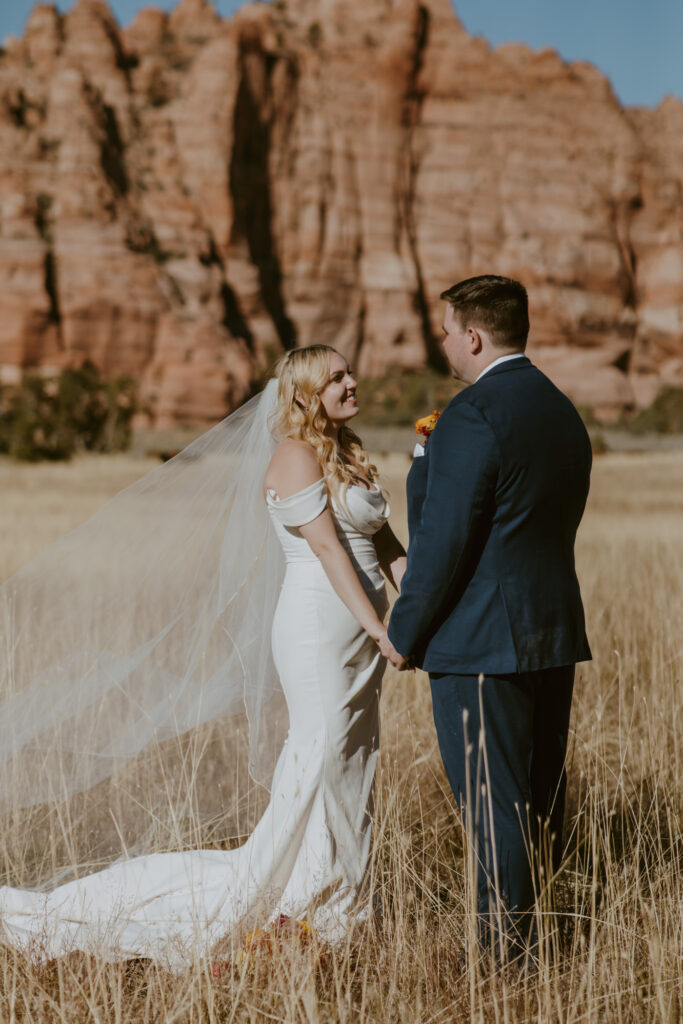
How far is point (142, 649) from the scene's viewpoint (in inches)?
136

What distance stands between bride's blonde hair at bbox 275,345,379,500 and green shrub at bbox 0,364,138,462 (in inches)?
1310

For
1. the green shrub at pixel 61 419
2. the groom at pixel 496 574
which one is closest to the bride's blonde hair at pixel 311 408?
the groom at pixel 496 574

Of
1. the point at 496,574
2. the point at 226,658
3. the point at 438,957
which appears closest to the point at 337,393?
the point at 496,574

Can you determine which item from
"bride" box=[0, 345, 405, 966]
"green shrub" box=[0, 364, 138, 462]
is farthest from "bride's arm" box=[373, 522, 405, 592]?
"green shrub" box=[0, 364, 138, 462]

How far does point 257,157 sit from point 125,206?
42.4ft

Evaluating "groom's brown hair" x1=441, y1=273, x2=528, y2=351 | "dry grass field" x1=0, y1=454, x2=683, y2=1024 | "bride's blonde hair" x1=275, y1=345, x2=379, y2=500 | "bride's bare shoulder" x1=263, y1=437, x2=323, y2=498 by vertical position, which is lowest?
"dry grass field" x1=0, y1=454, x2=683, y2=1024

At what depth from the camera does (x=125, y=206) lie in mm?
70750

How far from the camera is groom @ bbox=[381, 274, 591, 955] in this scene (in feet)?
8.20

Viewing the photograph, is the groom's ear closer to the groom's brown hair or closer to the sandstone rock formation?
the groom's brown hair

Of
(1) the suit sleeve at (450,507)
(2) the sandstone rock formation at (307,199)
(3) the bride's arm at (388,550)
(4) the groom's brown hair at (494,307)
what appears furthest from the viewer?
(2) the sandstone rock formation at (307,199)

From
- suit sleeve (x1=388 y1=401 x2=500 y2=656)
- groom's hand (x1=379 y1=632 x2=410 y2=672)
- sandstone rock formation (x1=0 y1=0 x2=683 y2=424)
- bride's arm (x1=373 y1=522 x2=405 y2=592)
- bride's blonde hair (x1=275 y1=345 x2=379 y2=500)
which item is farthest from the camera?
sandstone rock formation (x1=0 y1=0 x2=683 y2=424)

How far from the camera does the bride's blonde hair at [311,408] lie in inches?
123

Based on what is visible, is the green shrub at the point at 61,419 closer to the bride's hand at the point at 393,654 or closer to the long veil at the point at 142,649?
the long veil at the point at 142,649

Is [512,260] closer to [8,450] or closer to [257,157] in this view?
[257,157]
